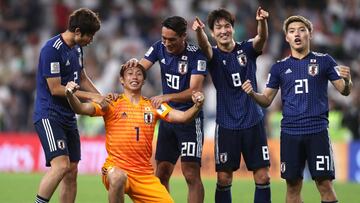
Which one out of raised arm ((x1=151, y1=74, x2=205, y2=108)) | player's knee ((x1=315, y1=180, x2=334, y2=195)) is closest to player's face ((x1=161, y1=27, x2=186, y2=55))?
raised arm ((x1=151, y1=74, x2=205, y2=108))

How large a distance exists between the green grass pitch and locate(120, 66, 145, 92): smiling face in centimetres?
382

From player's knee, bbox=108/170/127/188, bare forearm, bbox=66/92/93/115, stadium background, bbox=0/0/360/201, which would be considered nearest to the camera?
player's knee, bbox=108/170/127/188

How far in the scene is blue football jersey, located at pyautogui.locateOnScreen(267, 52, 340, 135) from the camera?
37.0ft

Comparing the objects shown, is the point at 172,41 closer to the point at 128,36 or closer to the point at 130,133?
the point at 130,133

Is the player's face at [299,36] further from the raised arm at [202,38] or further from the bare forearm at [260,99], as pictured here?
the raised arm at [202,38]

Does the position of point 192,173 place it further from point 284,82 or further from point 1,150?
point 1,150

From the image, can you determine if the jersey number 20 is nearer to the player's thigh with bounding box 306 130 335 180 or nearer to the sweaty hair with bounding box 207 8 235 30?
the sweaty hair with bounding box 207 8 235 30

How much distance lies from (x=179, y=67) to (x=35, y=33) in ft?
43.8

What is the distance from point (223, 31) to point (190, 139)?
1355 millimetres

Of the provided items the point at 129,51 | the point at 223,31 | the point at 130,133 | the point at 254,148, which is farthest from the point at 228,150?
the point at 129,51

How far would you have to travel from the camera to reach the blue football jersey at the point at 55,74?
1126 cm

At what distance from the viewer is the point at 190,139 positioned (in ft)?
39.3

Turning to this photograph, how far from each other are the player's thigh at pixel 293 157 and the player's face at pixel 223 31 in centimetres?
143

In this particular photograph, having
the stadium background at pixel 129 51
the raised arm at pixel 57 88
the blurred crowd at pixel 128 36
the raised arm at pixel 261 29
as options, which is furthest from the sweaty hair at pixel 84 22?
the blurred crowd at pixel 128 36
